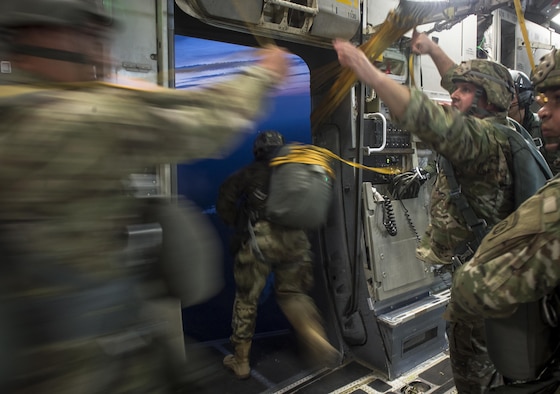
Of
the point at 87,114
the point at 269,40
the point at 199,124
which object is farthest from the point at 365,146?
the point at 87,114

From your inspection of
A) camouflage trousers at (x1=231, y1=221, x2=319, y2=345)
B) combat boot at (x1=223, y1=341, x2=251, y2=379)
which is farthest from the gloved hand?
combat boot at (x1=223, y1=341, x2=251, y2=379)

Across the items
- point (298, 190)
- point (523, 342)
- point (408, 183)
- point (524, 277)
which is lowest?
point (523, 342)

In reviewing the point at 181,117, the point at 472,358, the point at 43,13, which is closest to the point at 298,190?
the point at 181,117

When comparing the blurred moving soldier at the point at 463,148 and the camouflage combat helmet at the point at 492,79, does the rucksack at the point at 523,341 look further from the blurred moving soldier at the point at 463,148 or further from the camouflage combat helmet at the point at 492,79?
the camouflage combat helmet at the point at 492,79

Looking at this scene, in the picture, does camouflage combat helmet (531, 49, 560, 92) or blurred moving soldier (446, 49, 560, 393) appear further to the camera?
camouflage combat helmet (531, 49, 560, 92)

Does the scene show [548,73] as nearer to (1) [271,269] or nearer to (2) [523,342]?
(2) [523,342]

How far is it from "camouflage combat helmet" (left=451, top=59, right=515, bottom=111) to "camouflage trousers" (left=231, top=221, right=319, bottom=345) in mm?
1574

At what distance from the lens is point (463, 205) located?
233 cm

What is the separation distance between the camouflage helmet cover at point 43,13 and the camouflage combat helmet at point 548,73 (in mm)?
1890

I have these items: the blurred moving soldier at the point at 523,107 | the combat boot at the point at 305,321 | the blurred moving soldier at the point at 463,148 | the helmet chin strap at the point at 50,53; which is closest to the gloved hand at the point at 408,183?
the blurred moving soldier at the point at 463,148

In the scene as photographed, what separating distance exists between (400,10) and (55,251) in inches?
84.4

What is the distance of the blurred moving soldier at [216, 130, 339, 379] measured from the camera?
117 inches

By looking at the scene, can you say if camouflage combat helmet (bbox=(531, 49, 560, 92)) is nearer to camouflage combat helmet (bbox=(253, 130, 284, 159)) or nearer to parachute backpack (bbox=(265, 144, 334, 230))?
parachute backpack (bbox=(265, 144, 334, 230))

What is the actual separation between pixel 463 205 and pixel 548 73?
79cm
